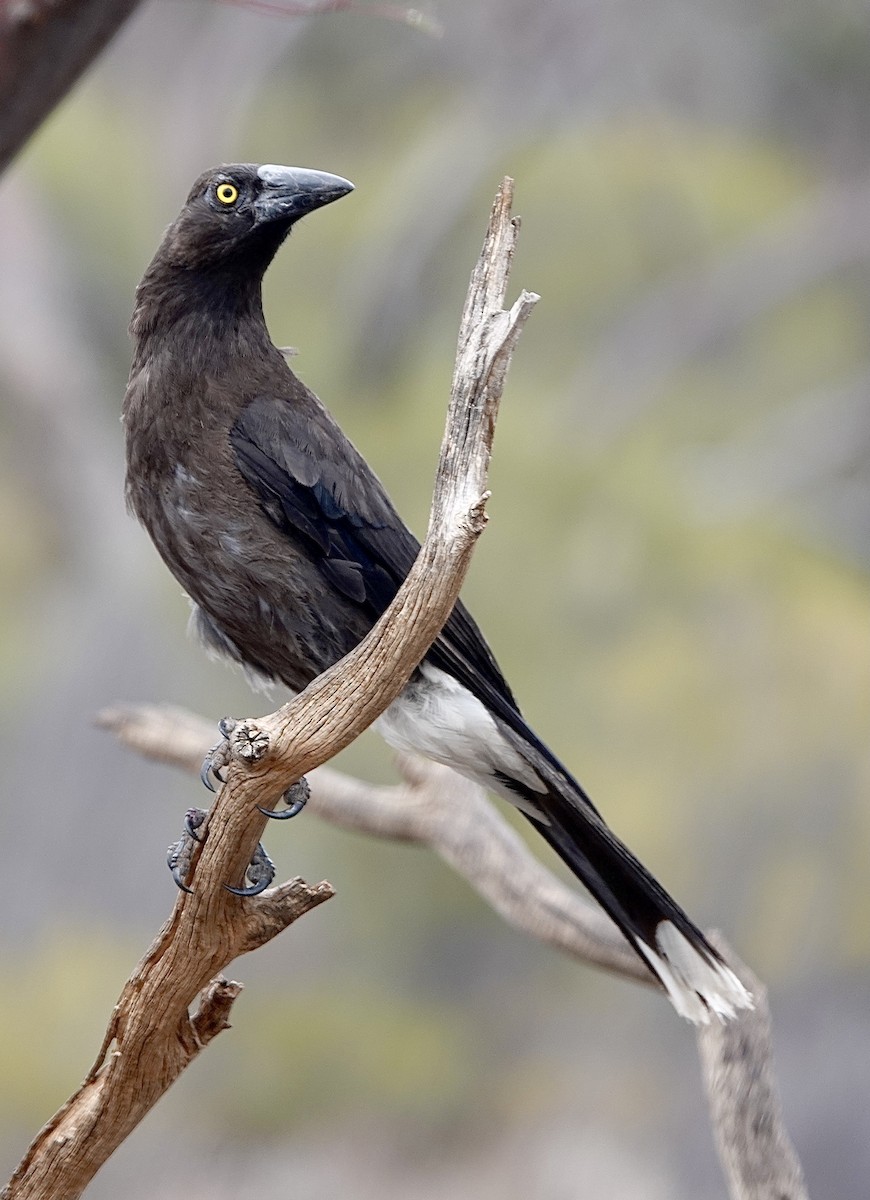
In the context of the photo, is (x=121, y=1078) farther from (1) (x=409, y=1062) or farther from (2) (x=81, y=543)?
(2) (x=81, y=543)

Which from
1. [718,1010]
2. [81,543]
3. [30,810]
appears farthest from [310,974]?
[718,1010]

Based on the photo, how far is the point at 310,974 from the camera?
5402mm

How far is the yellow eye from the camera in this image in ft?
7.59

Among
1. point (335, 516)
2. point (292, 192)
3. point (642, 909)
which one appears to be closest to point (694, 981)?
point (642, 909)

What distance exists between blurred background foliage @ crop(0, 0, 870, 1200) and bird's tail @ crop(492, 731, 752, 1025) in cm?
291

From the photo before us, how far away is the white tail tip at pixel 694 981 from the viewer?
7.39 feet

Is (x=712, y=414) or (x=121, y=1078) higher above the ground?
(x=712, y=414)

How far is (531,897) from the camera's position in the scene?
9.02 ft

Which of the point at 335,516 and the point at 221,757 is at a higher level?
the point at 335,516

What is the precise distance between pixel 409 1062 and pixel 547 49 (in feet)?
14.9

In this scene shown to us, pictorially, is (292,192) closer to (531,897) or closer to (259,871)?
(259,871)

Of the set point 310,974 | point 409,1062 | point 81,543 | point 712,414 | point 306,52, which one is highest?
point 306,52

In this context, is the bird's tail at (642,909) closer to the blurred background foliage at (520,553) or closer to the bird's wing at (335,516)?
the bird's wing at (335,516)

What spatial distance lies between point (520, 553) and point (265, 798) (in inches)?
150
